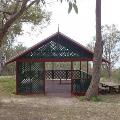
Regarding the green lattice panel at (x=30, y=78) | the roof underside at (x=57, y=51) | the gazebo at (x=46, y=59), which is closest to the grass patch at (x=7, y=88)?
the green lattice panel at (x=30, y=78)

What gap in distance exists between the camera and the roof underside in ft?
72.1

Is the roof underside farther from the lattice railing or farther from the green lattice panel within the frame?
the lattice railing

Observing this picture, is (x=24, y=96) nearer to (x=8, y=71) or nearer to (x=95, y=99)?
(x=95, y=99)

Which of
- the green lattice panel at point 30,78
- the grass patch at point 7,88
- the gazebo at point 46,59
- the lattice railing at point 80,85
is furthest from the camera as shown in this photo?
the grass patch at point 7,88

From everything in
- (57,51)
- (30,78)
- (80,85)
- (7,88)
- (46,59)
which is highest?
(57,51)

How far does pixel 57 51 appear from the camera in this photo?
2208 cm

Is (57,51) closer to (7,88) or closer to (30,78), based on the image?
(30,78)

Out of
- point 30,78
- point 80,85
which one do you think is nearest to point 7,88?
point 30,78

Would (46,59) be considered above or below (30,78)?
above

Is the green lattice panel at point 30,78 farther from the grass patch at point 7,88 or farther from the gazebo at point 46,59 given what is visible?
the grass patch at point 7,88

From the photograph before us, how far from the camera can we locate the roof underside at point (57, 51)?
2198cm

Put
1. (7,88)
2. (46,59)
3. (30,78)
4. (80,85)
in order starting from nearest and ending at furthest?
(46,59)
(80,85)
(30,78)
(7,88)

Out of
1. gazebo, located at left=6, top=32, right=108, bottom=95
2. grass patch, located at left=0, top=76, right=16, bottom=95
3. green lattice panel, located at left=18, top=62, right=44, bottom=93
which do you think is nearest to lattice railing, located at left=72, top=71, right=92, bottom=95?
gazebo, located at left=6, top=32, right=108, bottom=95

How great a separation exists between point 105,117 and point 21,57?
989 centimetres
